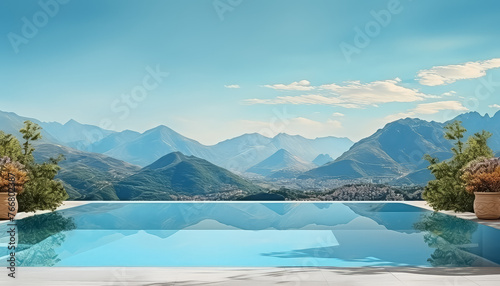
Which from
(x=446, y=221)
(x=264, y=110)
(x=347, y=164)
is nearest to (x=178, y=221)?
(x=446, y=221)

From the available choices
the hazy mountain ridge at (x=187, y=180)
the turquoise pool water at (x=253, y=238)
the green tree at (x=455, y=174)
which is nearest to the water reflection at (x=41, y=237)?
the turquoise pool water at (x=253, y=238)

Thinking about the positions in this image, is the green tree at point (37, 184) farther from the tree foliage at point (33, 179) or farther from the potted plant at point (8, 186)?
the potted plant at point (8, 186)

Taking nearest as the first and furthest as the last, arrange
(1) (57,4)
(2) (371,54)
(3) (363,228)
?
(3) (363,228) < (1) (57,4) < (2) (371,54)

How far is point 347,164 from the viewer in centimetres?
4559

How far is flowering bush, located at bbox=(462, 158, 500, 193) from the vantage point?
906 centimetres

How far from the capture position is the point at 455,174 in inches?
414

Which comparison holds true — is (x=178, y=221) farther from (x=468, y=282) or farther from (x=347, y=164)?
(x=347, y=164)

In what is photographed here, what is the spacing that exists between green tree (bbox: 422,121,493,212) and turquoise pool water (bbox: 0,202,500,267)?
0.49m

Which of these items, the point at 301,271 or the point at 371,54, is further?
the point at 371,54

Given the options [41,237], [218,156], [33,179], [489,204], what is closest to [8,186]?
[33,179]

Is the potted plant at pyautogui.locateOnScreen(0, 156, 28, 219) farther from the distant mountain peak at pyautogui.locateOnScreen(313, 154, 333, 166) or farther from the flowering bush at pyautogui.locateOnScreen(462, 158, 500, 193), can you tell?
the distant mountain peak at pyautogui.locateOnScreen(313, 154, 333, 166)

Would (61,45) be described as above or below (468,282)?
above

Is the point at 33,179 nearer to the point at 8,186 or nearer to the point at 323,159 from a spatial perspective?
the point at 8,186

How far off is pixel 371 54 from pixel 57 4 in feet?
41.9
